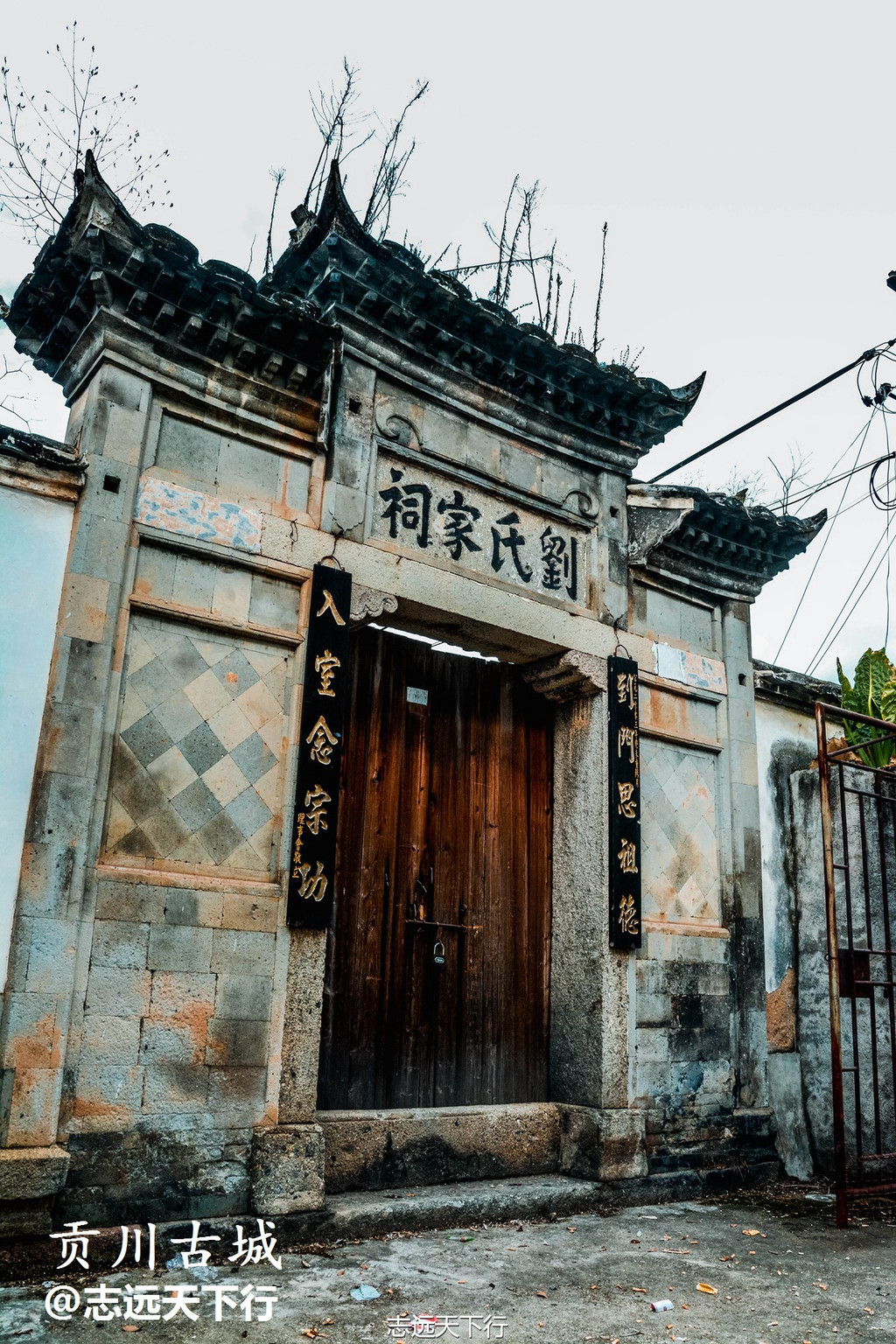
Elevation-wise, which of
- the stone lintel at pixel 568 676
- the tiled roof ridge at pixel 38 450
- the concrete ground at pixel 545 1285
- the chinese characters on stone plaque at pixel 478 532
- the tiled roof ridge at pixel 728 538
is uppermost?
the tiled roof ridge at pixel 728 538

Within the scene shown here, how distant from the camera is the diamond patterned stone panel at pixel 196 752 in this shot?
16.6 ft

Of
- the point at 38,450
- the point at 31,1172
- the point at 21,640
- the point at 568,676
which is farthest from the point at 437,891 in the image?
the point at 38,450

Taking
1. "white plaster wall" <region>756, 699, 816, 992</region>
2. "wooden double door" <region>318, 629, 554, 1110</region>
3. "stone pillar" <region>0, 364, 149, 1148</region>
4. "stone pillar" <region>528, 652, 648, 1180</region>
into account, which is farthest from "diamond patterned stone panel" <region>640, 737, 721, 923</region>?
"stone pillar" <region>0, 364, 149, 1148</region>

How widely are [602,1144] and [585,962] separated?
3.68 ft

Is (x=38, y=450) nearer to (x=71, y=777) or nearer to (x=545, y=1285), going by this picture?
(x=71, y=777)

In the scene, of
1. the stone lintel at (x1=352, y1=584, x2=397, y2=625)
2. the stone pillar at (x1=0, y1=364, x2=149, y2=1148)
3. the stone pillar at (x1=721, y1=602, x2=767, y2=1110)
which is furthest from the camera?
the stone pillar at (x1=721, y1=602, x2=767, y2=1110)

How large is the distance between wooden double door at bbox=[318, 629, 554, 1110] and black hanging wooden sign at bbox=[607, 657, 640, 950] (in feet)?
1.94

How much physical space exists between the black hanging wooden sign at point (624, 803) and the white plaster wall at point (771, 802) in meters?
1.53

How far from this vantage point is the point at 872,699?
889 centimetres

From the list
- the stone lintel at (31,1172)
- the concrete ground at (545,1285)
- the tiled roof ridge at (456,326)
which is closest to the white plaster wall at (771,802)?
the concrete ground at (545,1285)

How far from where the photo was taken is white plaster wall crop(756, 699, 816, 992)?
7840 mm

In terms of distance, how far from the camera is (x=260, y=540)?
571cm

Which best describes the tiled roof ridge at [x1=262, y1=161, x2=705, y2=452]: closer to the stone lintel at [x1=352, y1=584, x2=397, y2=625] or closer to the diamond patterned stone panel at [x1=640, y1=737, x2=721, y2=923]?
the stone lintel at [x1=352, y1=584, x2=397, y2=625]

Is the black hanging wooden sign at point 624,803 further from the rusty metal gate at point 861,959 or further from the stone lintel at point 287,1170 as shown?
the stone lintel at point 287,1170
